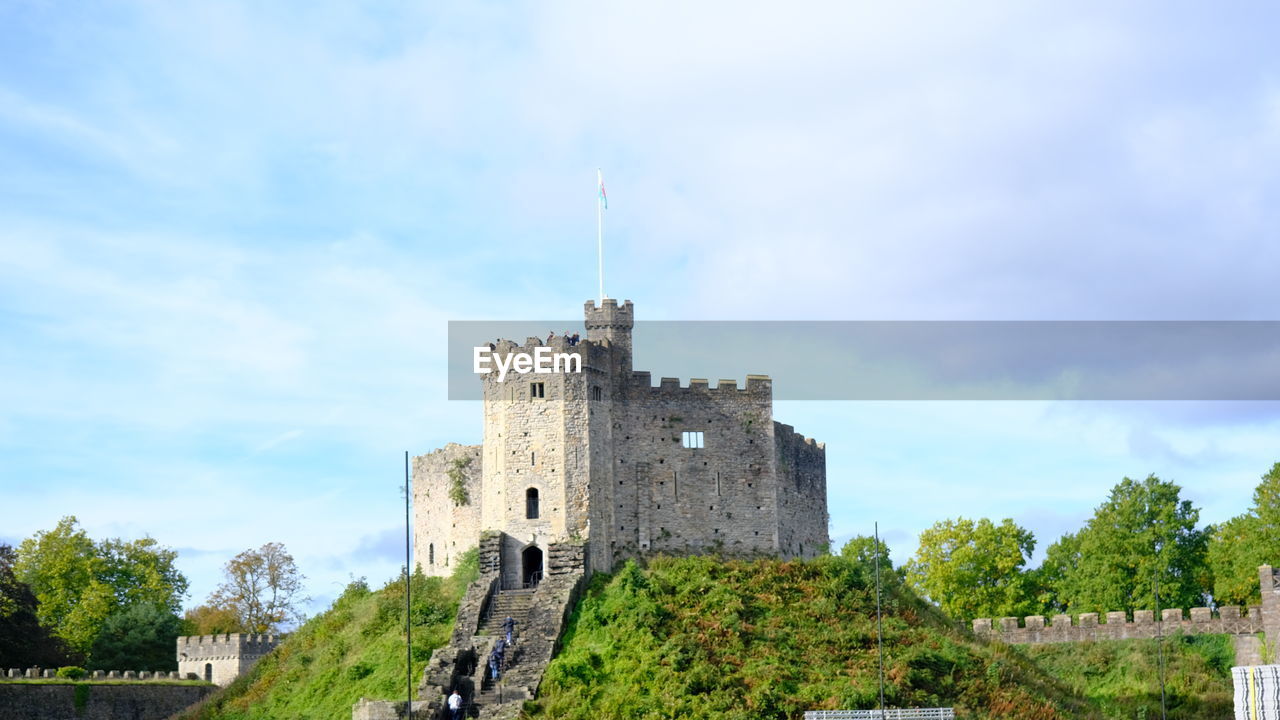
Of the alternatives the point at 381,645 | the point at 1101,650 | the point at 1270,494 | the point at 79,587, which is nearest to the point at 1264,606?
the point at 1101,650

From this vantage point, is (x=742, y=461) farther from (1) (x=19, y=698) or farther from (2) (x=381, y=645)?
(1) (x=19, y=698)

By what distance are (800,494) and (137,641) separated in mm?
38696

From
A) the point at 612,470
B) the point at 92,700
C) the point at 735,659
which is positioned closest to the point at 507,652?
the point at 735,659

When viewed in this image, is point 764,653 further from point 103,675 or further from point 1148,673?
point 103,675

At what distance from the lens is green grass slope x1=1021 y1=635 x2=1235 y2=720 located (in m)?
57.7

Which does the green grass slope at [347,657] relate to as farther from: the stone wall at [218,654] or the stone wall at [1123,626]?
the stone wall at [1123,626]

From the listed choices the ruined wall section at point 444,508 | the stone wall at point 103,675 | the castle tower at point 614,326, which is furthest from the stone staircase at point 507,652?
the stone wall at point 103,675

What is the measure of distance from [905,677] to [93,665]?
4838 centimetres

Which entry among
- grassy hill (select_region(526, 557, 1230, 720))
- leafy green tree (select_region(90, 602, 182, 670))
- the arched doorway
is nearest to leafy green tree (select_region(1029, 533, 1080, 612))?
grassy hill (select_region(526, 557, 1230, 720))

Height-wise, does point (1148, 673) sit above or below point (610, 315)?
below

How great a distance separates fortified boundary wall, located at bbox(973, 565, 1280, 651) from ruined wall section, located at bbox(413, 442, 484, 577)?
21.6 metres

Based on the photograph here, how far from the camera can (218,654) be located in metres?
79.8

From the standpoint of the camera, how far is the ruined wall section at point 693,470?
57.2 meters

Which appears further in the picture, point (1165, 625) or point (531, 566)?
point (1165, 625)
